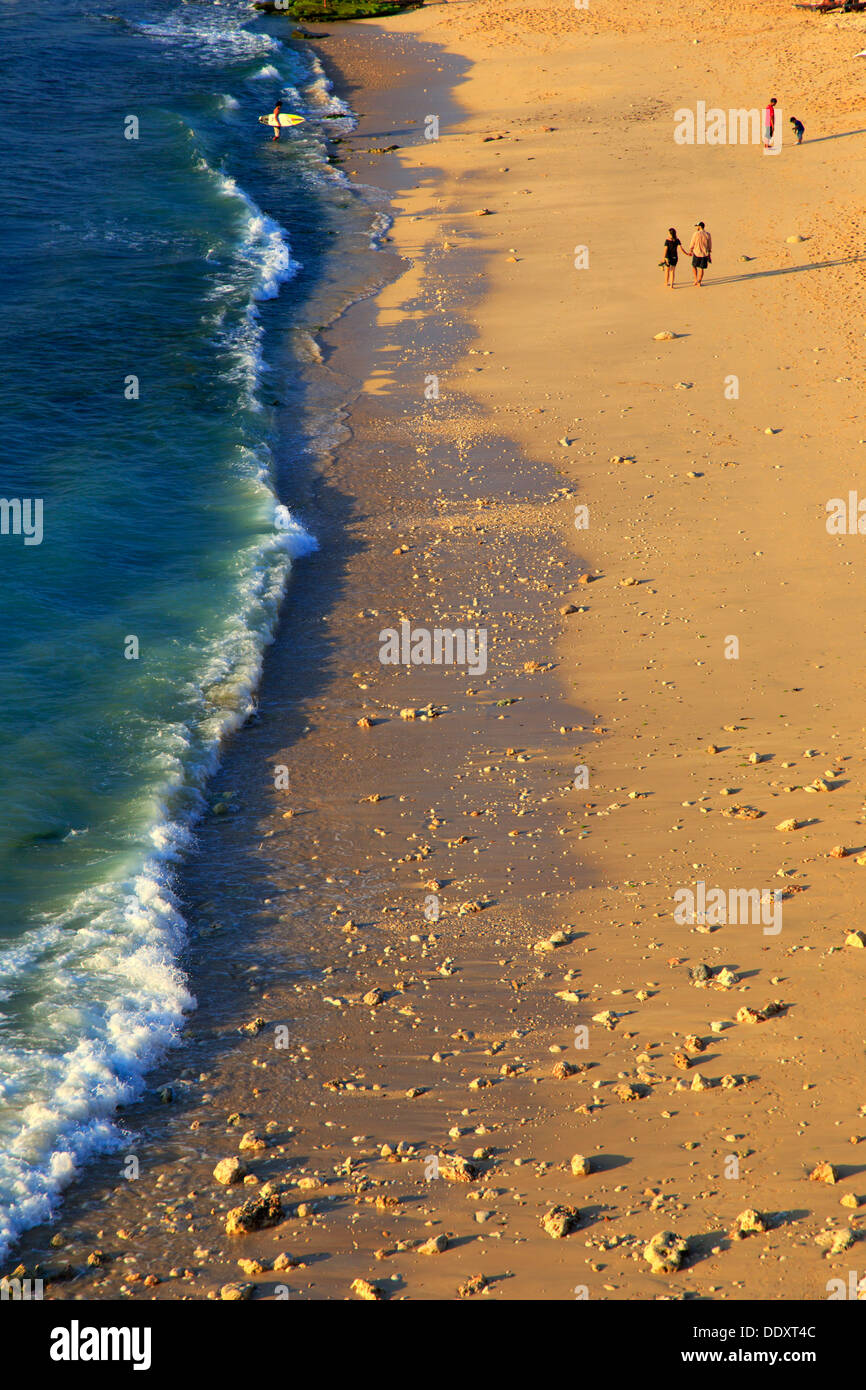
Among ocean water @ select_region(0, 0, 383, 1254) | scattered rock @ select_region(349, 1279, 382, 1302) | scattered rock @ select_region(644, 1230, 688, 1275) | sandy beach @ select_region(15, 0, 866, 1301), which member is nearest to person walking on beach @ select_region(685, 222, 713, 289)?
sandy beach @ select_region(15, 0, 866, 1301)

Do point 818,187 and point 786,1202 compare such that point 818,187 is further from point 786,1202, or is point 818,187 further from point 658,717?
point 786,1202

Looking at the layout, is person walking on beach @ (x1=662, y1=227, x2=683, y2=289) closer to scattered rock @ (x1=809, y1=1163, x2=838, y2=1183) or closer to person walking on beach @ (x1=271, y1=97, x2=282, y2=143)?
scattered rock @ (x1=809, y1=1163, x2=838, y2=1183)

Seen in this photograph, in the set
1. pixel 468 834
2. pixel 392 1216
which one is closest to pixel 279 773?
pixel 468 834

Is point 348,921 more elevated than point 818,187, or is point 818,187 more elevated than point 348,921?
point 818,187

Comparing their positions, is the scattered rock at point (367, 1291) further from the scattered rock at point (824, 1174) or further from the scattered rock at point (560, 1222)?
the scattered rock at point (824, 1174)

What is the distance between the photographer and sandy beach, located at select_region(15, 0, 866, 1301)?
791 cm

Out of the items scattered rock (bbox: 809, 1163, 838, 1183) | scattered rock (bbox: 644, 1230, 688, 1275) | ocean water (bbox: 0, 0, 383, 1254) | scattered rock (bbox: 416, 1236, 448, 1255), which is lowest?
scattered rock (bbox: 416, 1236, 448, 1255)

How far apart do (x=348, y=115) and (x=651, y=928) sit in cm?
4053

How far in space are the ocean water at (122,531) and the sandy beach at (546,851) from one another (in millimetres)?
523

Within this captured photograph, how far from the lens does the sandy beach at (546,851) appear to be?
7.91 metres

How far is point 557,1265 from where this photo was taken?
744cm

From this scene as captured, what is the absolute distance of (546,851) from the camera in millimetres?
11375

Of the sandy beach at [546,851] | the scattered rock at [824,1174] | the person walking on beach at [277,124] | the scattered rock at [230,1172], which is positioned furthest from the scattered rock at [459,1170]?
the person walking on beach at [277,124]

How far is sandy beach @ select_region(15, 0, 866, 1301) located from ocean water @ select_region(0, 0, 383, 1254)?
52 centimetres
